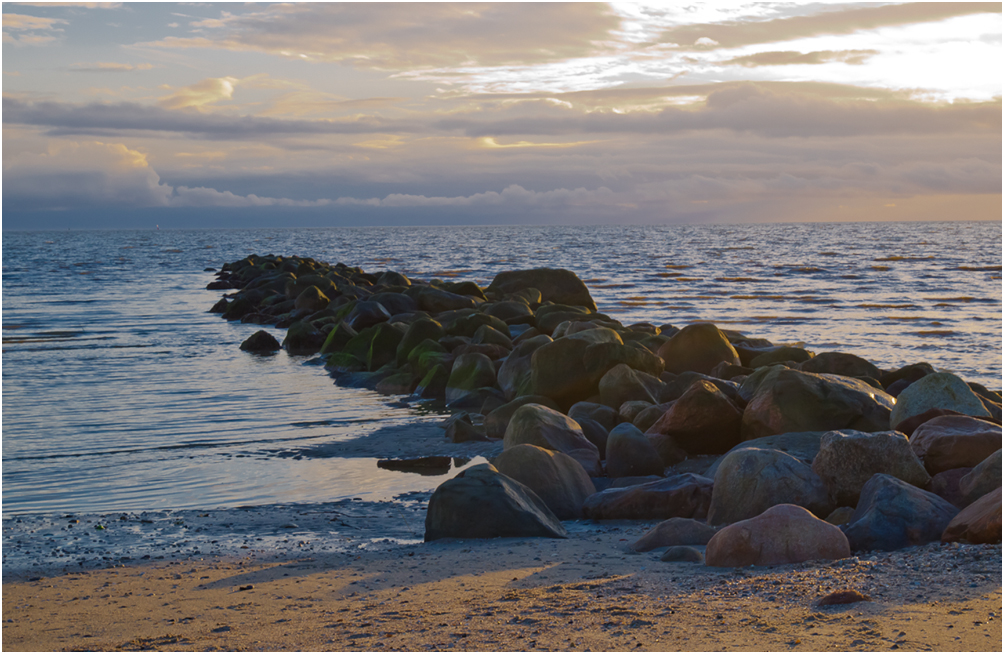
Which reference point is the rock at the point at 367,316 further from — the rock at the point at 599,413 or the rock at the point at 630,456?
the rock at the point at 630,456

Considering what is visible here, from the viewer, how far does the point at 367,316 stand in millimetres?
16375

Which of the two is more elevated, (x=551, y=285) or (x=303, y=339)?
(x=551, y=285)

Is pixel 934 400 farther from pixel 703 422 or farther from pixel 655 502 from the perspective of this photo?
pixel 655 502

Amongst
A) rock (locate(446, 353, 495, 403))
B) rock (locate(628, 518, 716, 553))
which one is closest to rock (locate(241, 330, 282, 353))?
rock (locate(446, 353, 495, 403))

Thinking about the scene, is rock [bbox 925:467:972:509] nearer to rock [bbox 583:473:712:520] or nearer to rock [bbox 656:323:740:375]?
rock [bbox 583:473:712:520]

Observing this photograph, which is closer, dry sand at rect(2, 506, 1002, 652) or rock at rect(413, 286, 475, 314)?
dry sand at rect(2, 506, 1002, 652)

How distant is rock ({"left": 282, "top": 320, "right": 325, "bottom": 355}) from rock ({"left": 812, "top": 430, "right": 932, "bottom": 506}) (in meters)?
12.2

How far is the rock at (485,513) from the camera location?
5777 millimetres

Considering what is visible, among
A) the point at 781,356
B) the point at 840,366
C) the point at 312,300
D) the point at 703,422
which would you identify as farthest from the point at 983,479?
the point at 312,300

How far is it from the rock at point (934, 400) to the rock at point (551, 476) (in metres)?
3.11

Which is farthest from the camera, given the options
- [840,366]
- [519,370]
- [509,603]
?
[519,370]

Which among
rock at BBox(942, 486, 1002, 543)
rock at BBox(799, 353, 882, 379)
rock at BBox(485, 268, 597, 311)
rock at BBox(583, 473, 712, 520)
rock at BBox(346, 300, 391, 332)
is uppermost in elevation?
rock at BBox(485, 268, 597, 311)

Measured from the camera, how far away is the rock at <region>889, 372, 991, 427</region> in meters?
7.70

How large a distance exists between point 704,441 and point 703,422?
0.21 m
